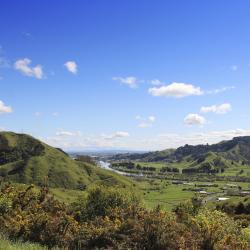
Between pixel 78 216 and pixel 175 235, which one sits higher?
pixel 175 235

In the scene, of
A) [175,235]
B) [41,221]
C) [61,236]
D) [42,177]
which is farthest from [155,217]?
[42,177]

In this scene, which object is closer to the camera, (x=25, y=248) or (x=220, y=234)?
(x=25, y=248)

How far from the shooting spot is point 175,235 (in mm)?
19125

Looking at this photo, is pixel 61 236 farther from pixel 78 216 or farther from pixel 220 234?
pixel 78 216

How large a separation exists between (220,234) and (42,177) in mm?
176550

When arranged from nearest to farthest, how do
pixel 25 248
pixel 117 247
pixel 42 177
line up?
pixel 25 248 < pixel 117 247 < pixel 42 177

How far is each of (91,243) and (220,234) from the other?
680 centimetres

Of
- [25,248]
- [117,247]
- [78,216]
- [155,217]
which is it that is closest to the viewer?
[25,248]

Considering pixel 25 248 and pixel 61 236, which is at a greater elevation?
pixel 25 248

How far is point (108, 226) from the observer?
70.8 feet

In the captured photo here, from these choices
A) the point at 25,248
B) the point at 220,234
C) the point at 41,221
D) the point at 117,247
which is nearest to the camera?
the point at 25,248

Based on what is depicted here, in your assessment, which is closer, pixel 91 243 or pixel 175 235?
pixel 175 235

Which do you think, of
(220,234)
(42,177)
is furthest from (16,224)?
(42,177)

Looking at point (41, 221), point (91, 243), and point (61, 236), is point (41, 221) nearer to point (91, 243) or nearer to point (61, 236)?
point (61, 236)
